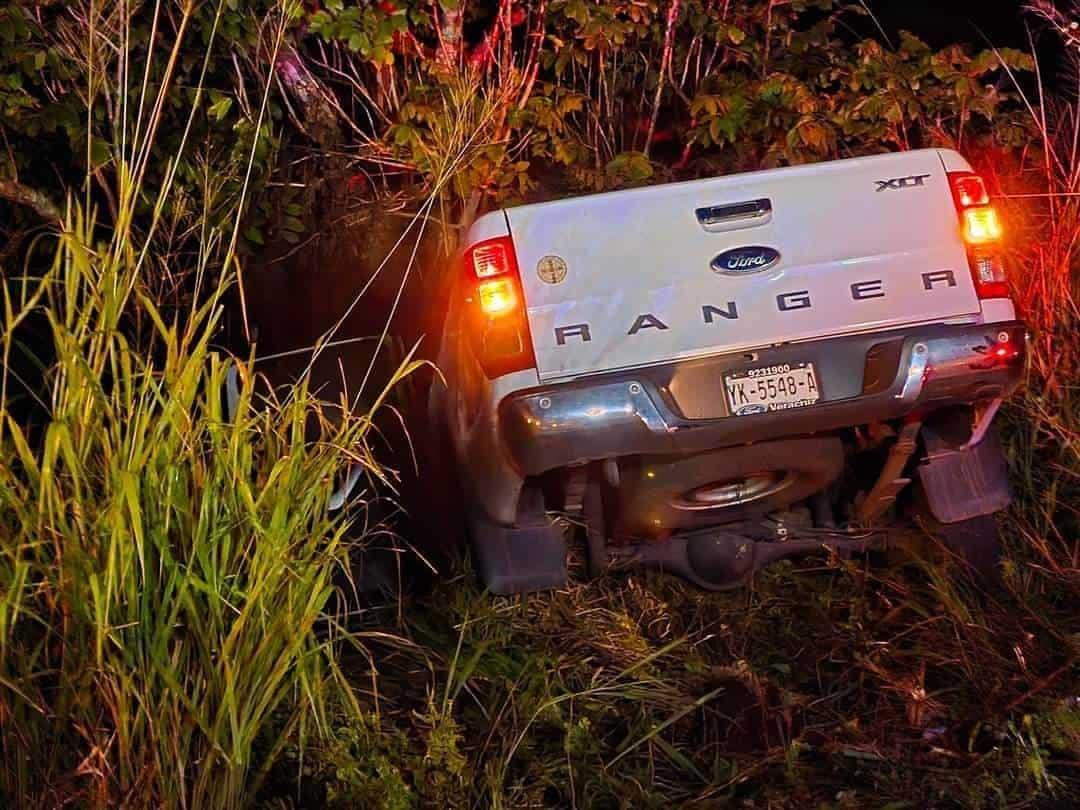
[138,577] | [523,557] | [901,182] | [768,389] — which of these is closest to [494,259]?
[768,389]

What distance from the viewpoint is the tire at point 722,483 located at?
16.8 ft

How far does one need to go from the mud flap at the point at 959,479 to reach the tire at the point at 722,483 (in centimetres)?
32

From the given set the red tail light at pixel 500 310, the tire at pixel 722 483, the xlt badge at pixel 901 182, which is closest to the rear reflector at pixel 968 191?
the xlt badge at pixel 901 182

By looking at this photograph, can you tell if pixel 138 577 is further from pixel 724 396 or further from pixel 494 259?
pixel 724 396

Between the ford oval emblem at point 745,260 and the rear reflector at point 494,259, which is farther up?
the rear reflector at point 494,259

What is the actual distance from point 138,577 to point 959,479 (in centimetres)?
292

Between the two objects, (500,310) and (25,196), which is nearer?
(500,310)

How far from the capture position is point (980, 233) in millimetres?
4938

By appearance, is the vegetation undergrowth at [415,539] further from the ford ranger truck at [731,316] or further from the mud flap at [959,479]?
the ford ranger truck at [731,316]

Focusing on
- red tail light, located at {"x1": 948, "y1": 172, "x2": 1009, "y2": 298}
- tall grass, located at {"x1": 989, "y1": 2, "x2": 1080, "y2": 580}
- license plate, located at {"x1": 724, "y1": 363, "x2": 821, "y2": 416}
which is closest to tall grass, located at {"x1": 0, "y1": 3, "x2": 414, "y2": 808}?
license plate, located at {"x1": 724, "y1": 363, "x2": 821, "y2": 416}

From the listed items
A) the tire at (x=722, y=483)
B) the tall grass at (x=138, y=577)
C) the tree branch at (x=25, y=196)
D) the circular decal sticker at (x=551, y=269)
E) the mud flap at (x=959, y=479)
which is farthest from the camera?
the tree branch at (x=25, y=196)

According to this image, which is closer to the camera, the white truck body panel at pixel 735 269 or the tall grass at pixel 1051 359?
the white truck body panel at pixel 735 269

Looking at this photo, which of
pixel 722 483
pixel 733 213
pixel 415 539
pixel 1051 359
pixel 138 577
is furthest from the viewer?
pixel 415 539

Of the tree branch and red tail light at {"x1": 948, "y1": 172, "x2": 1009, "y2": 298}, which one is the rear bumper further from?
the tree branch
